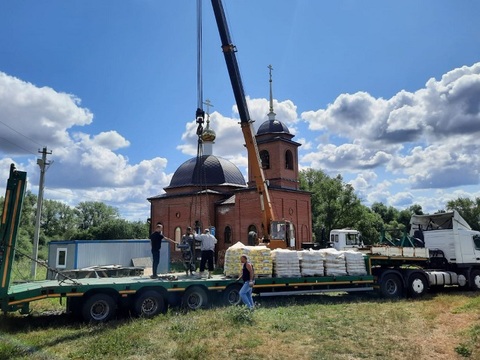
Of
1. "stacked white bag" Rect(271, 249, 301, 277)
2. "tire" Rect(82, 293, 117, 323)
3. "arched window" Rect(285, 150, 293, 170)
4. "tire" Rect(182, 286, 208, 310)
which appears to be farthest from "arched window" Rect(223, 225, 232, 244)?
"tire" Rect(82, 293, 117, 323)

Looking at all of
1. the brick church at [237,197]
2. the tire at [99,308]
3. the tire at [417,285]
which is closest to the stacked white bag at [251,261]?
the tire at [99,308]

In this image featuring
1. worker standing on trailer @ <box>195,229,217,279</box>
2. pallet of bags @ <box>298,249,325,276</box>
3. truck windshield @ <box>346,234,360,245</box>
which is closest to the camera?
pallet of bags @ <box>298,249,325,276</box>

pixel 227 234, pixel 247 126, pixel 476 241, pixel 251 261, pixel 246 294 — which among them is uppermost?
pixel 247 126

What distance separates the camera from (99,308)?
11.1 m

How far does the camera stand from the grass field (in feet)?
27.5

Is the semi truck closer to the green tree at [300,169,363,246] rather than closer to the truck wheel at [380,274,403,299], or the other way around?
the truck wheel at [380,274,403,299]

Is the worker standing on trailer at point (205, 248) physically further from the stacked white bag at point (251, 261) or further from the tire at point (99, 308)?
the tire at point (99, 308)

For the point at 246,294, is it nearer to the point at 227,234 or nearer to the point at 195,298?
the point at 195,298

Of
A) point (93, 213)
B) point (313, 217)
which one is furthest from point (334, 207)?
point (93, 213)

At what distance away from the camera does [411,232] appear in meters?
20.4

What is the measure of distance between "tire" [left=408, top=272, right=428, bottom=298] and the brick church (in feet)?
49.3

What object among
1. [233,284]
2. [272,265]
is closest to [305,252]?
[272,265]

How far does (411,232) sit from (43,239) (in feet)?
219

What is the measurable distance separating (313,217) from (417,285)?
3942cm
